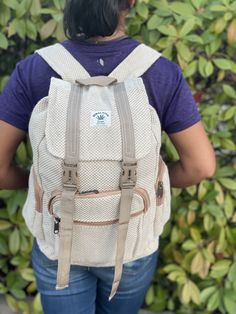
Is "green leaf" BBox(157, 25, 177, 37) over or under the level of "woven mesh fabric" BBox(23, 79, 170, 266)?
over

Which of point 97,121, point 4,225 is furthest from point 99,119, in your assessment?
point 4,225

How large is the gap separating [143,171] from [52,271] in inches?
15.9

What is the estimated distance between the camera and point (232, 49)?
155cm

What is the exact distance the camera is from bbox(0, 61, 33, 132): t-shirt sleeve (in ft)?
3.52

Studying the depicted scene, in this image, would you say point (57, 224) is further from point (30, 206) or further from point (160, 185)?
point (160, 185)


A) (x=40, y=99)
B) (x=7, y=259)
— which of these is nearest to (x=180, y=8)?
(x=40, y=99)

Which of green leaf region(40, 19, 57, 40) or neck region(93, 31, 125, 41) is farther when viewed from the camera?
green leaf region(40, 19, 57, 40)

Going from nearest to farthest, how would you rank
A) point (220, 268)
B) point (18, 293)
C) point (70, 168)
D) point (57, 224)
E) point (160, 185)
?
1. point (70, 168)
2. point (57, 224)
3. point (160, 185)
4. point (220, 268)
5. point (18, 293)

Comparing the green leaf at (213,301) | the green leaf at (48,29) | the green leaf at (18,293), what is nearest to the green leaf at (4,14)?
the green leaf at (48,29)

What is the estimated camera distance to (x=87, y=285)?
130 cm

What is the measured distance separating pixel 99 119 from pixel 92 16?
0.73ft

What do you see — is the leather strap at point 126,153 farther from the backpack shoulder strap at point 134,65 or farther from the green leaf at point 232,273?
the green leaf at point 232,273

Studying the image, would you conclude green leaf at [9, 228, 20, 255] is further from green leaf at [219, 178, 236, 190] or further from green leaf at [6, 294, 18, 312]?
green leaf at [219, 178, 236, 190]

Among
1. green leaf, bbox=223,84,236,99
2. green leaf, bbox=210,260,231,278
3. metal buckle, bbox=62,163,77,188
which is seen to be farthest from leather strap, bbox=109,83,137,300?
green leaf, bbox=210,260,231,278
